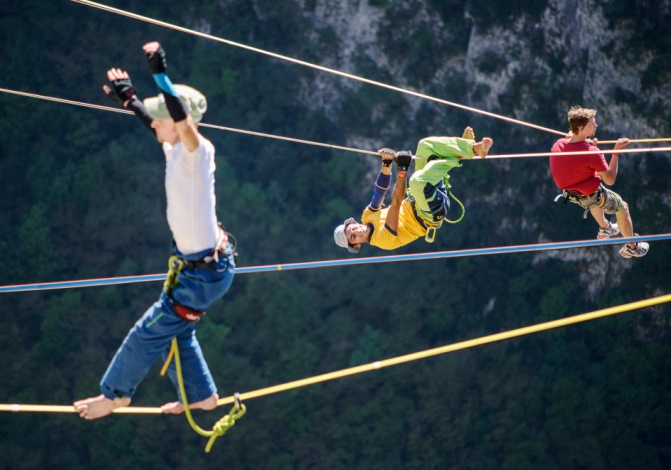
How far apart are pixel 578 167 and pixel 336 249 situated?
1479 centimetres

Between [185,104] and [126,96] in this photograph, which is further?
[126,96]

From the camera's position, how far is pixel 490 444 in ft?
73.8

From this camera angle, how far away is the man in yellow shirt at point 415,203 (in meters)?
8.07

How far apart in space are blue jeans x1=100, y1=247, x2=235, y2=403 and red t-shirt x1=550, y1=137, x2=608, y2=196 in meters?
3.64

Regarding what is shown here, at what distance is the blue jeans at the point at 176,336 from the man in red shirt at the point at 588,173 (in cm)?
352

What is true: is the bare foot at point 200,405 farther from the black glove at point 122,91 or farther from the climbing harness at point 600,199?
the climbing harness at point 600,199

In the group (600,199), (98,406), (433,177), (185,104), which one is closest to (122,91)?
(185,104)

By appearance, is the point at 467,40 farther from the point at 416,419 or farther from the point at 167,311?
the point at 167,311

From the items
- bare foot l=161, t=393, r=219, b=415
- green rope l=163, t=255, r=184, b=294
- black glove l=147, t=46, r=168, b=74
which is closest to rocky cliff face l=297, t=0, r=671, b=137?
bare foot l=161, t=393, r=219, b=415

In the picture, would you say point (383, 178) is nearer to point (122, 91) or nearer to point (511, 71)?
point (122, 91)

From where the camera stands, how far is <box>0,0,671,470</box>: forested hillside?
21906 mm

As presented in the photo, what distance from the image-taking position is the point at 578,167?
8328mm

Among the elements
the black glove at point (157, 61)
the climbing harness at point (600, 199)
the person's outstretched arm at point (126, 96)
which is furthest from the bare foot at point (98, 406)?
the climbing harness at point (600, 199)

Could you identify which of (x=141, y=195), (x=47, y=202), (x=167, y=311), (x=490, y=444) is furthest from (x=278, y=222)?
(x=167, y=311)
